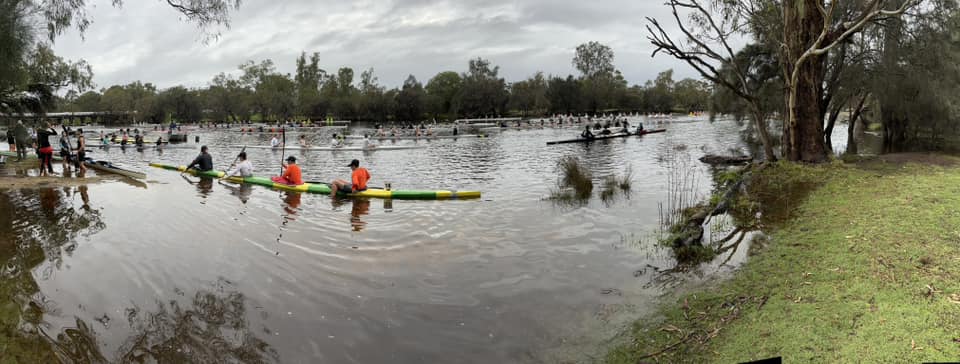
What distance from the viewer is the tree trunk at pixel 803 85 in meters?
15.6

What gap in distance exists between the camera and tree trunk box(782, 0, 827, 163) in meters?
15.6

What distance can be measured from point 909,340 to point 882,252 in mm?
2807

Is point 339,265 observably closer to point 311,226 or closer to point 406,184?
point 311,226

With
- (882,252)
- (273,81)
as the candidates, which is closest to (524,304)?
(882,252)

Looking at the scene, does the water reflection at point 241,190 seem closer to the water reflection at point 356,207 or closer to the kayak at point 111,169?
the water reflection at point 356,207

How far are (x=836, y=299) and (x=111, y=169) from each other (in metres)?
24.3

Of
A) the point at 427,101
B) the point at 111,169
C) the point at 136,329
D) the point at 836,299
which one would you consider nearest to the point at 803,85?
the point at 836,299

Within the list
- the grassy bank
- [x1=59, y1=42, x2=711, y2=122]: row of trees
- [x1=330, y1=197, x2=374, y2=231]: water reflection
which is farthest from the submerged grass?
[x1=59, y1=42, x2=711, y2=122]: row of trees

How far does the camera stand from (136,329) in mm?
6070

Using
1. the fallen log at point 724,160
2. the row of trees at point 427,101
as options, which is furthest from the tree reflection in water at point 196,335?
the row of trees at point 427,101

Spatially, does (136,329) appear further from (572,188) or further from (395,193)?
(572,188)

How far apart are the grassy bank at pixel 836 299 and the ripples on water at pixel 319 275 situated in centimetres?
86

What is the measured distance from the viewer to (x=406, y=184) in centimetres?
1895

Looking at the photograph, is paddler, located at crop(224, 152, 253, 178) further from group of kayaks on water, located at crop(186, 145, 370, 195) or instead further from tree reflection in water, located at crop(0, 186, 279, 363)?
tree reflection in water, located at crop(0, 186, 279, 363)
